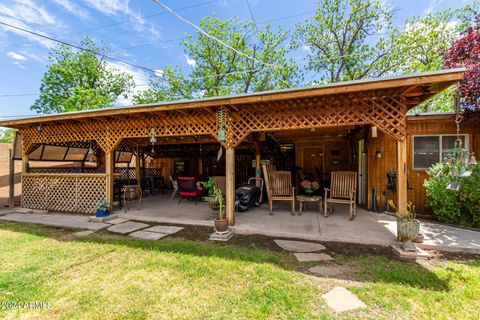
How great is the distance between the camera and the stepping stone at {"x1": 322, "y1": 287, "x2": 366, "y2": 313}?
6.59ft

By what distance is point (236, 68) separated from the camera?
17266 millimetres

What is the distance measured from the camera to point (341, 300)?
2113 mm

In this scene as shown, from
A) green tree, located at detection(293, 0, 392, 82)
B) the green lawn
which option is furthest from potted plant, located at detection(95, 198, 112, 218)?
green tree, located at detection(293, 0, 392, 82)

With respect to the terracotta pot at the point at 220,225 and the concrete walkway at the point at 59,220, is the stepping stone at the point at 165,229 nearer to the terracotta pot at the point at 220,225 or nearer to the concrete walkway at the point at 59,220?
the terracotta pot at the point at 220,225

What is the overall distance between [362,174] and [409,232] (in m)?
3.79

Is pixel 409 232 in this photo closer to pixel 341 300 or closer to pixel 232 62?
pixel 341 300

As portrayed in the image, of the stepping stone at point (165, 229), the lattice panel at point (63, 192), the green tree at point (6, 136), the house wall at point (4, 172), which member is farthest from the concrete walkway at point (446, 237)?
the green tree at point (6, 136)

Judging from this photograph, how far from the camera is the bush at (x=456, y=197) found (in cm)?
409

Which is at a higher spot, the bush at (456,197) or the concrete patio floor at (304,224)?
the bush at (456,197)

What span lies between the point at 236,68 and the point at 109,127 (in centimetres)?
1381

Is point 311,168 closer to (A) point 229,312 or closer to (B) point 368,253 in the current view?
(B) point 368,253

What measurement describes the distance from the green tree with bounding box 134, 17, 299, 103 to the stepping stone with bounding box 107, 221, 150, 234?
13.8 metres

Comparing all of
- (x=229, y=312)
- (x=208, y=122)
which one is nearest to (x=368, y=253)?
(x=229, y=312)

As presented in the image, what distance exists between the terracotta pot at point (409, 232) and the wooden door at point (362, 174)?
3271 millimetres
